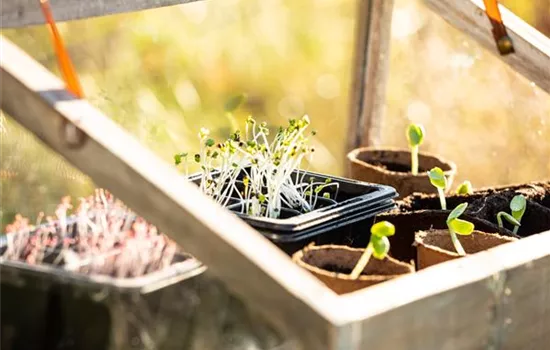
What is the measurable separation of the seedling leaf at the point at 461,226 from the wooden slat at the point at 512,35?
0.62 meters

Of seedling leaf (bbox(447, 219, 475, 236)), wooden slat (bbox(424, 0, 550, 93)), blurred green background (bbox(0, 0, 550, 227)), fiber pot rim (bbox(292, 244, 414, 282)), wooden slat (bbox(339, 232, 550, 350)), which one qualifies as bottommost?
wooden slat (bbox(339, 232, 550, 350))

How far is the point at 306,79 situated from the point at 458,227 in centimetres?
204

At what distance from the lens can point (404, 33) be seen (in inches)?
139

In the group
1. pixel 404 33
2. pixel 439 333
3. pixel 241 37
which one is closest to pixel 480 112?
pixel 404 33

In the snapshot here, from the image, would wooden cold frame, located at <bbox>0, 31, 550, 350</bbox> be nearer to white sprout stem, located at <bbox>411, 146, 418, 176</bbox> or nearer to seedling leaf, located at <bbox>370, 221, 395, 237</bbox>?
seedling leaf, located at <bbox>370, 221, 395, 237</bbox>

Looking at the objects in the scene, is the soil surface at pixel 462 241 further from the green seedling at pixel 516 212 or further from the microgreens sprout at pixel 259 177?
the microgreens sprout at pixel 259 177

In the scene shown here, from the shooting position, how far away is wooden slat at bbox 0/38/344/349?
4.62 feet

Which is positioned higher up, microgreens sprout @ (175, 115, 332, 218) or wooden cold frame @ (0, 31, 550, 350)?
microgreens sprout @ (175, 115, 332, 218)

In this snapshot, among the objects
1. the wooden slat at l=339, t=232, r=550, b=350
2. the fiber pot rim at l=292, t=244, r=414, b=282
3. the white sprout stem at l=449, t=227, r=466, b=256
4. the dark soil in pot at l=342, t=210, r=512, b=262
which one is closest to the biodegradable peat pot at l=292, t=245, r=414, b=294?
the fiber pot rim at l=292, t=244, r=414, b=282

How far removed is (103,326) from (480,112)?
2271mm

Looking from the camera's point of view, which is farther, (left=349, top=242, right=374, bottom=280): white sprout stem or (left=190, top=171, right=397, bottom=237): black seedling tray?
(left=190, top=171, right=397, bottom=237): black seedling tray

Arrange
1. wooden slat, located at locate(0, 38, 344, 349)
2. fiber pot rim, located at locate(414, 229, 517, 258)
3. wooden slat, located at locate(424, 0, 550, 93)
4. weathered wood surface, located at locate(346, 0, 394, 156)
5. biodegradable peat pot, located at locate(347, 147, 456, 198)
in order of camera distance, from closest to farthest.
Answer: wooden slat, located at locate(0, 38, 344, 349) < fiber pot rim, located at locate(414, 229, 517, 258) < wooden slat, located at locate(424, 0, 550, 93) < biodegradable peat pot, located at locate(347, 147, 456, 198) < weathered wood surface, located at locate(346, 0, 394, 156)

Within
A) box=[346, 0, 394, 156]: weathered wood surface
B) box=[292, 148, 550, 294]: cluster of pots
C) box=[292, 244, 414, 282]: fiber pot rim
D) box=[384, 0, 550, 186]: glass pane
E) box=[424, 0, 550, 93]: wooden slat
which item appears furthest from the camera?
box=[384, 0, 550, 186]: glass pane

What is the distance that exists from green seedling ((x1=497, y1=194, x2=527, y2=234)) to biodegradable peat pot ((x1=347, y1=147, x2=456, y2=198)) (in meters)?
0.41
